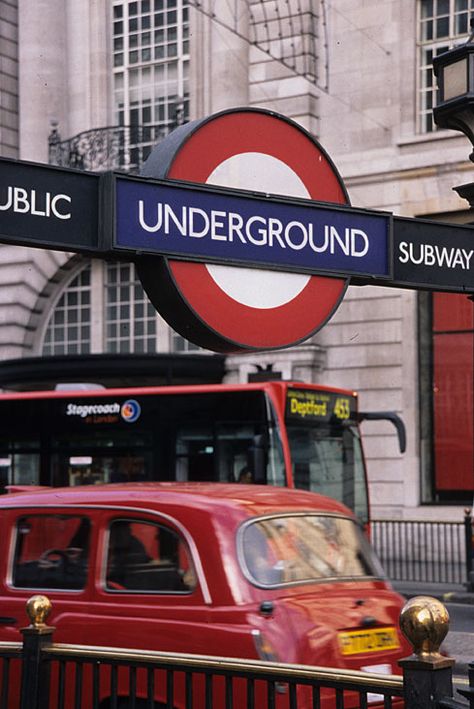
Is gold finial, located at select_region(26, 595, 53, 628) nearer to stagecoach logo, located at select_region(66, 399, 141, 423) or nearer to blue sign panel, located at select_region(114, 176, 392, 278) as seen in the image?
blue sign panel, located at select_region(114, 176, 392, 278)

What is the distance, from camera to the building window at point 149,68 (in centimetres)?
2498

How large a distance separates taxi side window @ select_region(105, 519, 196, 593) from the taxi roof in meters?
0.14

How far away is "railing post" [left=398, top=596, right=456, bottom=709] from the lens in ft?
11.4

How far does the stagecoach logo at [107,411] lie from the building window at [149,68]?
8215 millimetres

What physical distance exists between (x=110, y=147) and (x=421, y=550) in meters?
9.86

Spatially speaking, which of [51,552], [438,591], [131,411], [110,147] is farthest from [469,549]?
[51,552]

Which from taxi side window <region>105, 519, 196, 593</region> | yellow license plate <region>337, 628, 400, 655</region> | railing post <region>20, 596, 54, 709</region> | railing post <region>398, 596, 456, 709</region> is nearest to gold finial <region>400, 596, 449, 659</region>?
railing post <region>398, 596, 456, 709</region>

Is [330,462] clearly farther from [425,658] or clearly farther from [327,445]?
[425,658]

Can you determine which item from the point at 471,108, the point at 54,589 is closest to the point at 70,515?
the point at 54,589

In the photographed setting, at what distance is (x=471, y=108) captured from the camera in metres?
4.48

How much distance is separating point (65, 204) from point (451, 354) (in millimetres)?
20012

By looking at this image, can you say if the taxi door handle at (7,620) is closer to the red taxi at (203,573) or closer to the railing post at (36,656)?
the red taxi at (203,573)

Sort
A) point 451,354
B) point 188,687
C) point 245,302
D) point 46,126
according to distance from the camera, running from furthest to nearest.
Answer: point 46,126 < point 451,354 < point 188,687 < point 245,302

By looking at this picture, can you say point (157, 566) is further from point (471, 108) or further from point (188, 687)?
point (471, 108)
